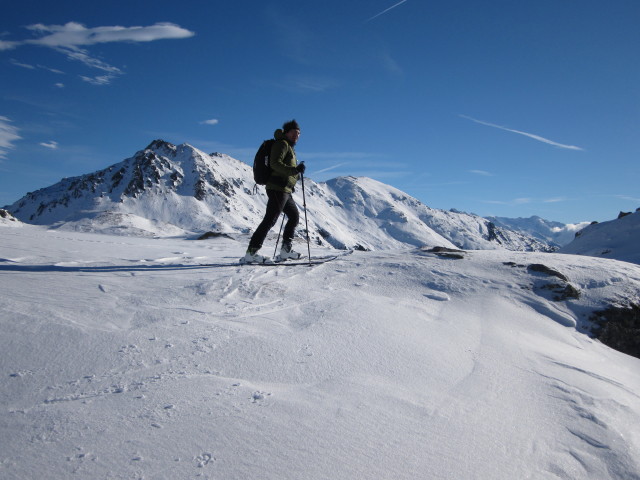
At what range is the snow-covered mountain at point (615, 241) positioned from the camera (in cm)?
1750

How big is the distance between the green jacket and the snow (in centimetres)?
239

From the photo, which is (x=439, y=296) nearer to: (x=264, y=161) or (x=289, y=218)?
(x=289, y=218)

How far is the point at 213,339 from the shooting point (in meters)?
3.28

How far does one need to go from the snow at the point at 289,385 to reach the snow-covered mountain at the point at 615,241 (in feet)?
52.7

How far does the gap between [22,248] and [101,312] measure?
4566mm

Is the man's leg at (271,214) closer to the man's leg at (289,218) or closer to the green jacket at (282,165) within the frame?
the green jacket at (282,165)

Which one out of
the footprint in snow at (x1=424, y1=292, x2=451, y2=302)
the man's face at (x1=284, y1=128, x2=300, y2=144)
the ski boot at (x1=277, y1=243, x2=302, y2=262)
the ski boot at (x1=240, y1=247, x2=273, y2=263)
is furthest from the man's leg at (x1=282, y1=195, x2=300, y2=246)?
the footprint in snow at (x1=424, y1=292, x2=451, y2=302)

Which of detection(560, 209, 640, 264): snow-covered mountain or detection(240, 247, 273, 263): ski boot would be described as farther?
detection(560, 209, 640, 264): snow-covered mountain

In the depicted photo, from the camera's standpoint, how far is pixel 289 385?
8.78 ft

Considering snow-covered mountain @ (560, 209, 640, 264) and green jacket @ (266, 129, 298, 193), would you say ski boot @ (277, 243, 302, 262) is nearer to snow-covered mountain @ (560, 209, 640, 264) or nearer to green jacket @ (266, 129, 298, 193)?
green jacket @ (266, 129, 298, 193)

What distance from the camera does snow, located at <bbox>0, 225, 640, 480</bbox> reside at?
1917mm

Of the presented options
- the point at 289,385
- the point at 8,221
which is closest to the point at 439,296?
the point at 289,385

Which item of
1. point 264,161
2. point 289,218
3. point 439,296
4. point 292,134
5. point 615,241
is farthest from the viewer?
point 615,241

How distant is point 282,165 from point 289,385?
15.6ft
